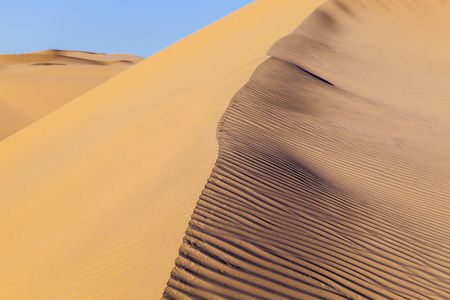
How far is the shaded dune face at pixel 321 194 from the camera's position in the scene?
4.28m

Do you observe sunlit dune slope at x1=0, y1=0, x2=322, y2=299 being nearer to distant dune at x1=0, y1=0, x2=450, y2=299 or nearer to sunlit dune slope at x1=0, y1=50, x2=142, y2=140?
distant dune at x1=0, y1=0, x2=450, y2=299

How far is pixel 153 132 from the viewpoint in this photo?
868 centimetres

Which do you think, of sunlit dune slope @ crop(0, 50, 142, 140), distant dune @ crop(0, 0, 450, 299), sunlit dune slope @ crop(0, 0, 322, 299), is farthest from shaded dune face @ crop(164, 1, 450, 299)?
sunlit dune slope @ crop(0, 50, 142, 140)

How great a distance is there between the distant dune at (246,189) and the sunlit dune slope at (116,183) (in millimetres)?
26

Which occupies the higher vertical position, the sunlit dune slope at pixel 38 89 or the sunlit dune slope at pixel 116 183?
the sunlit dune slope at pixel 38 89

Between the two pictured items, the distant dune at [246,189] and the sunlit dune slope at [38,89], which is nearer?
the distant dune at [246,189]

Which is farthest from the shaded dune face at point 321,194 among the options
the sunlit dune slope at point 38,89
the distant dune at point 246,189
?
the sunlit dune slope at point 38,89

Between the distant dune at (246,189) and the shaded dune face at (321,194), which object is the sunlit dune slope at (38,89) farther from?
the shaded dune face at (321,194)

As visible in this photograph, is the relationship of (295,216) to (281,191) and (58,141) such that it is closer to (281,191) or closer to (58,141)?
(281,191)

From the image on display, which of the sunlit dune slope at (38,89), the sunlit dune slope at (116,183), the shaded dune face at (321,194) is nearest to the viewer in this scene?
the shaded dune face at (321,194)

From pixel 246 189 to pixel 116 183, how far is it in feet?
6.65

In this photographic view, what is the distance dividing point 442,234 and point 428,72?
Result: 9.71 m

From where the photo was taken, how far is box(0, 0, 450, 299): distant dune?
435 cm

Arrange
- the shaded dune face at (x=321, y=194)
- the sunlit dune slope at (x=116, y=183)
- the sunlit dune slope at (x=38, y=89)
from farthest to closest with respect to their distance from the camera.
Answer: the sunlit dune slope at (x=38, y=89) < the sunlit dune slope at (x=116, y=183) < the shaded dune face at (x=321, y=194)
